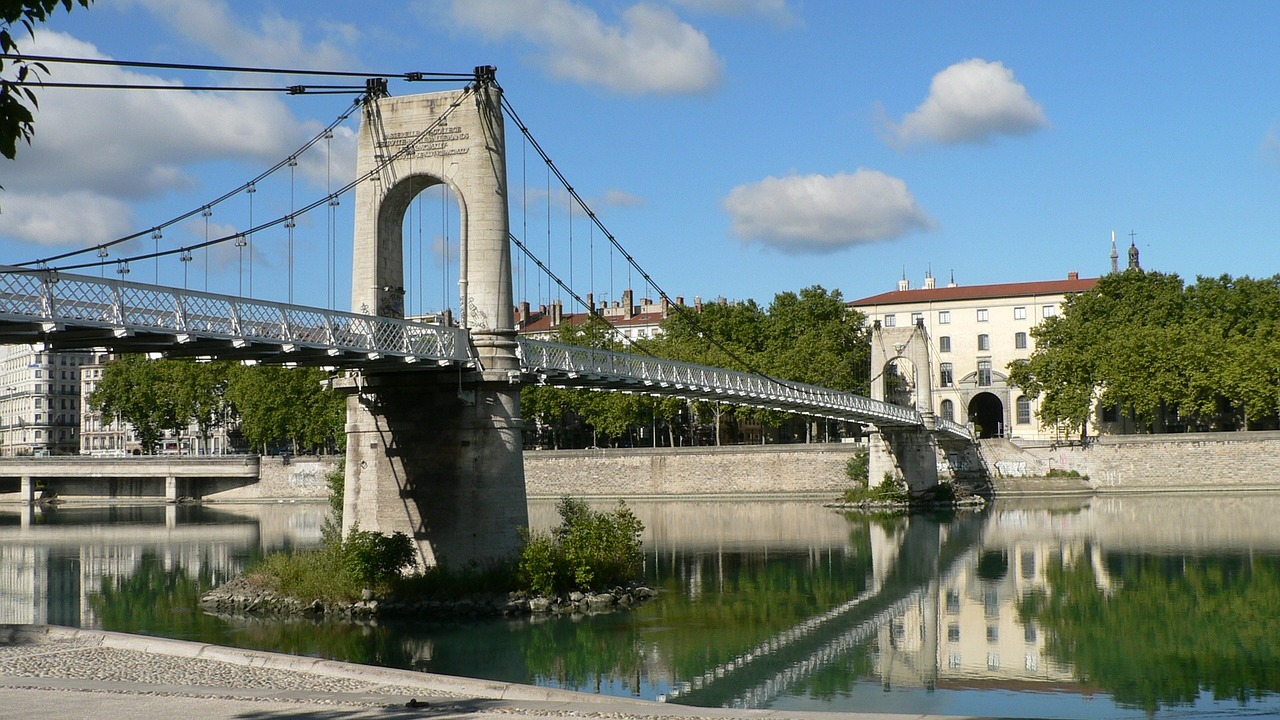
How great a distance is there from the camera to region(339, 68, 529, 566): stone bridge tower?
2644 centimetres

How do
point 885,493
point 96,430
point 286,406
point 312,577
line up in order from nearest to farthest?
point 312,577 < point 885,493 < point 286,406 < point 96,430

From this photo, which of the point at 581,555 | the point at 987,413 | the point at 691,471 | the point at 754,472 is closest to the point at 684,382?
the point at 581,555

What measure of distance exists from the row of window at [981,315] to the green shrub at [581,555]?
55.6 metres

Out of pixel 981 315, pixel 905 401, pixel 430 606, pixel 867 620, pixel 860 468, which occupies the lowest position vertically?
pixel 867 620

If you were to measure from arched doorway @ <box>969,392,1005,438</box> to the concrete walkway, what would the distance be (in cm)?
7107

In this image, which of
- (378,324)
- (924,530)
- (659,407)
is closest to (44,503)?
(659,407)

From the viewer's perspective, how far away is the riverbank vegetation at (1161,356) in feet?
202

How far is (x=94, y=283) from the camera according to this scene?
18.2m

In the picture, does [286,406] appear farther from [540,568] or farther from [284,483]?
[540,568]

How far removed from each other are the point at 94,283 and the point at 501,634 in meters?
9.73

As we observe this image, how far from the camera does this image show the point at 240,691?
14.5m

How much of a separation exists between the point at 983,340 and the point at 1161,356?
2024cm

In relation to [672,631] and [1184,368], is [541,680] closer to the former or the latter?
[672,631]

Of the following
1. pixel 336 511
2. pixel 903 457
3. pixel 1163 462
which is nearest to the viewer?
pixel 336 511
